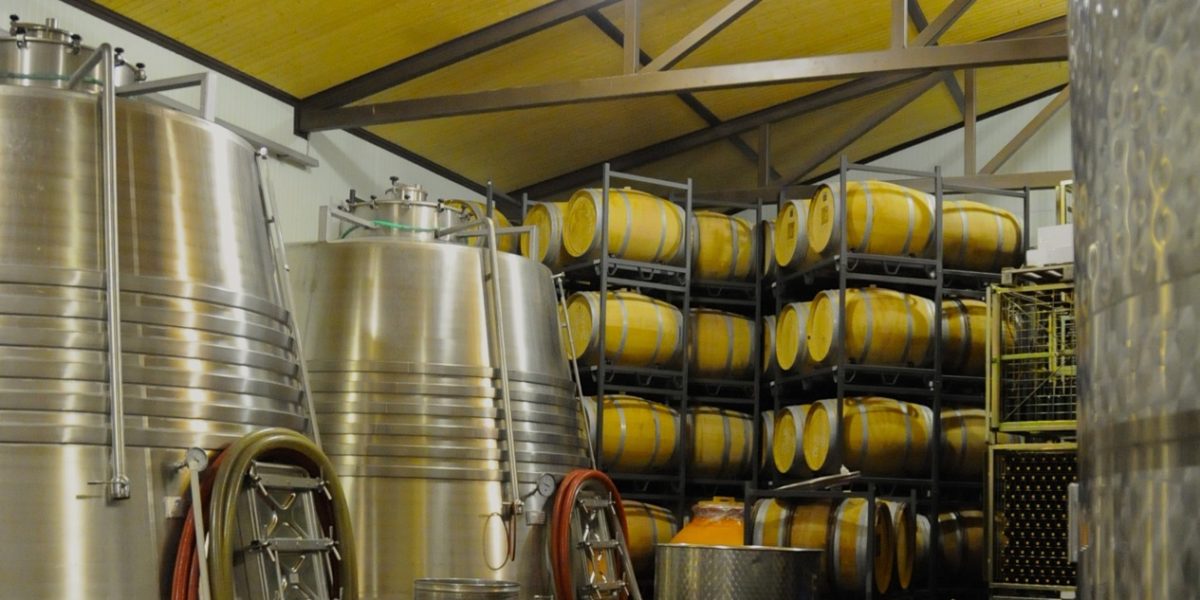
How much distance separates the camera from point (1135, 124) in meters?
0.80

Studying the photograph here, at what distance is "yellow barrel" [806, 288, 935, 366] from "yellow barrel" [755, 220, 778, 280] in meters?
1.47

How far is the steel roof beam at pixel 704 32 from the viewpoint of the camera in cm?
1120

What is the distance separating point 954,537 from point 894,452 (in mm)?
1040

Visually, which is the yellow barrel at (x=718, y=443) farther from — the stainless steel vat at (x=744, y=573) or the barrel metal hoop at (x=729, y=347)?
the stainless steel vat at (x=744, y=573)

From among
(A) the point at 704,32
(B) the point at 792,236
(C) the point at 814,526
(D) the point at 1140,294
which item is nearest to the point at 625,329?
(B) the point at 792,236

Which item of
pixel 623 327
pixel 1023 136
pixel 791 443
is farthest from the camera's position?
pixel 1023 136

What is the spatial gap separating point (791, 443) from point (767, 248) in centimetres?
224

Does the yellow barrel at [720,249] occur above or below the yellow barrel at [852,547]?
above

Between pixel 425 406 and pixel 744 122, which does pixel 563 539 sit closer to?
pixel 425 406

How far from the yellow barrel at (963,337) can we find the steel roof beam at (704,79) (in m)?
2.04

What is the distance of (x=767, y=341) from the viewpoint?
12.5 meters

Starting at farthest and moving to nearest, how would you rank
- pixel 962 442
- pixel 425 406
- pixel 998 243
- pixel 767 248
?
pixel 767 248 → pixel 998 243 → pixel 962 442 → pixel 425 406

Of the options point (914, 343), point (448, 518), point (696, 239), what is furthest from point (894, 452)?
point (448, 518)

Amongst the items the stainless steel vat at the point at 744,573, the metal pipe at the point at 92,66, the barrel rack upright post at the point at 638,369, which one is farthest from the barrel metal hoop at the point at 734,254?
the metal pipe at the point at 92,66
